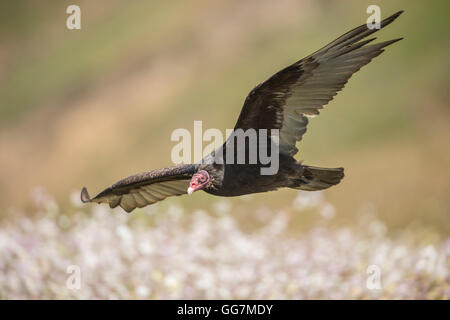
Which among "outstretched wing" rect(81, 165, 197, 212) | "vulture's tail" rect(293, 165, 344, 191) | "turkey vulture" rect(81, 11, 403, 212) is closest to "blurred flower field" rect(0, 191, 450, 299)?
"outstretched wing" rect(81, 165, 197, 212)

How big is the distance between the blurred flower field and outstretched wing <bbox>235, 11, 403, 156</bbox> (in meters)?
2.77

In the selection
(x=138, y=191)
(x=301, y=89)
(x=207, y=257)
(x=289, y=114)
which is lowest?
(x=207, y=257)

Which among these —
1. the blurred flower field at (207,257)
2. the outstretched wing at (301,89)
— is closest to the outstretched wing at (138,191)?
the outstretched wing at (301,89)

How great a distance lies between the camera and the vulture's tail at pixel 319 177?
3.58m

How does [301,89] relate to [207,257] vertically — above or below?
above

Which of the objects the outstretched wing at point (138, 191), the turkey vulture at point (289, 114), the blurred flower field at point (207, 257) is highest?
the turkey vulture at point (289, 114)

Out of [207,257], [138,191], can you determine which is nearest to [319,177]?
[138,191]

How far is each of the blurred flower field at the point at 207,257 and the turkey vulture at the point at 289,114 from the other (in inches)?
105

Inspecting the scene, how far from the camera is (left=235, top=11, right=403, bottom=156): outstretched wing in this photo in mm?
3170

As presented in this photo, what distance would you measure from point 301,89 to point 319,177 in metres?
0.60

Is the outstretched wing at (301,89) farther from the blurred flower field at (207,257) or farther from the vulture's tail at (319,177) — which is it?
the blurred flower field at (207,257)

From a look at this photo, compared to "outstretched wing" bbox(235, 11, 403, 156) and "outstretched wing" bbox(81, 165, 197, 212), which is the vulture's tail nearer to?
"outstretched wing" bbox(235, 11, 403, 156)

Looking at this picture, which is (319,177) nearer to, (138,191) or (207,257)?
(138,191)

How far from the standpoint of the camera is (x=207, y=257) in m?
6.90
